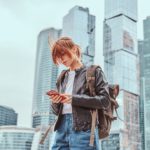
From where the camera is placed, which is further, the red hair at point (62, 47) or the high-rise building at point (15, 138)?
the high-rise building at point (15, 138)

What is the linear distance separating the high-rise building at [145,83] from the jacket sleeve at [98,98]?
124573 mm

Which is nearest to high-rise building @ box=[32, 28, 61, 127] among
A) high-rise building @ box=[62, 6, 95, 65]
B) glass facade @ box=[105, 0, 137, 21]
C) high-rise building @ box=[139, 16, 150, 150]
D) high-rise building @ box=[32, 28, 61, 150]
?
high-rise building @ box=[32, 28, 61, 150]

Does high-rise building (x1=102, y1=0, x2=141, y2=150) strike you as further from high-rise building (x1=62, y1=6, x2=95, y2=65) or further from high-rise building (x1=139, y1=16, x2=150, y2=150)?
A: high-rise building (x1=62, y1=6, x2=95, y2=65)

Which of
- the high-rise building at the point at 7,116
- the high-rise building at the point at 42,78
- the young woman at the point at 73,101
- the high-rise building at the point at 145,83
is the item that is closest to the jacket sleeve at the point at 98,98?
the young woman at the point at 73,101

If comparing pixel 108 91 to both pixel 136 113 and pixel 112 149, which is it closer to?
pixel 112 149

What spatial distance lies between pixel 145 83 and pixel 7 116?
43.3 m

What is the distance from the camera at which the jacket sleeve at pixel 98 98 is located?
2695 mm

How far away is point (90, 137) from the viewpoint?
2615 millimetres

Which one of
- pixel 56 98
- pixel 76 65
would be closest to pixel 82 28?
pixel 76 65

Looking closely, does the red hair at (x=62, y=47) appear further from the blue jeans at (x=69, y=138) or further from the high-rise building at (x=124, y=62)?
the high-rise building at (x=124, y=62)

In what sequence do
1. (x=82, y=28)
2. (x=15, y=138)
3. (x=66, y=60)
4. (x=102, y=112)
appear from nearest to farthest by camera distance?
(x=102, y=112) → (x=66, y=60) → (x=15, y=138) → (x=82, y=28)

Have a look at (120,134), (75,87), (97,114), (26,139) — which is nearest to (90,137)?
(97,114)

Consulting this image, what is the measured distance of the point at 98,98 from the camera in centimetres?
271

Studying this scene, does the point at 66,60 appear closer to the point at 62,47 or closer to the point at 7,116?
the point at 62,47
